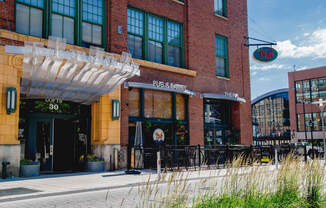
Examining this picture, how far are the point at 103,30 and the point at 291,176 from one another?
13.7m

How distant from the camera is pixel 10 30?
46.6 ft

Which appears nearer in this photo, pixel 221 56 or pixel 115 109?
pixel 115 109

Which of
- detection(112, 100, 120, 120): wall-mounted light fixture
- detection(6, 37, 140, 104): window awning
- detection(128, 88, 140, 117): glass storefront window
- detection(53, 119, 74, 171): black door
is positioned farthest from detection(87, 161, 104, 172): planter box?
detection(128, 88, 140, 117): glass storefront window

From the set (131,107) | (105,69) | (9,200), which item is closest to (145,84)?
(131,107)

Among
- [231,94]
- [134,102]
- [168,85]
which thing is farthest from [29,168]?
[231,94]

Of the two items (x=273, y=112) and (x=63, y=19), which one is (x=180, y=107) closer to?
(x=63, y=19)

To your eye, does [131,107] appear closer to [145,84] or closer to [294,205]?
[145,84]

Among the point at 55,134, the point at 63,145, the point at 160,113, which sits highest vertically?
the point at 160,113

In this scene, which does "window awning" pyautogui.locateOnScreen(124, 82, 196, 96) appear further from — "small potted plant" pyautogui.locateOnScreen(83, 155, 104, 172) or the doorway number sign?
"small potted plant" pyautogui.locateOnScreen(83, 155, 104, 172)

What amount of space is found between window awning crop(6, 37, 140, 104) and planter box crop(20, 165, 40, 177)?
3.10 m

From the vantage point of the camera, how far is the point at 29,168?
551 inches

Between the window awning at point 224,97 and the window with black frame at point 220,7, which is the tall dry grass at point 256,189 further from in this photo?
the window with black frame at point 220,7

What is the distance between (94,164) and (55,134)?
2313 mm

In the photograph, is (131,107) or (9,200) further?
(131,107)
